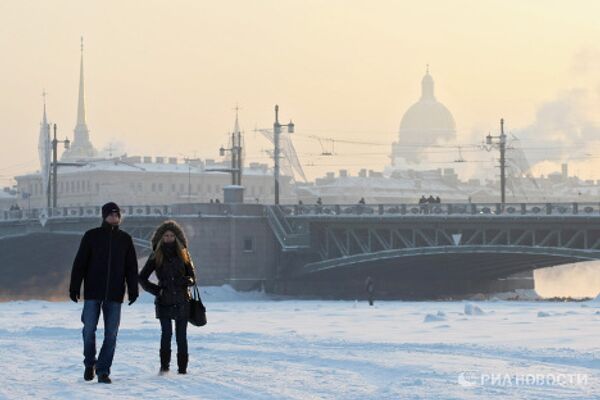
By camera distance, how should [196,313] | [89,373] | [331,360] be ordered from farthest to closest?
1. [331,360]
2. [196,313]
3. [89,373]

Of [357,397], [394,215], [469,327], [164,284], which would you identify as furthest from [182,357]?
[394,215]

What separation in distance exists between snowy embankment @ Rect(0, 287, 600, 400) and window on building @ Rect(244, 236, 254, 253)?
38.2 meters

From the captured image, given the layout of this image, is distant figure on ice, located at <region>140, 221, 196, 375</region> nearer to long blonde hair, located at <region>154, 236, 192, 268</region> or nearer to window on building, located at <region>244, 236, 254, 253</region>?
long blonde hair, located at <region>154, 236, 192, 268</region>

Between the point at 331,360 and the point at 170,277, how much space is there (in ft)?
9.09

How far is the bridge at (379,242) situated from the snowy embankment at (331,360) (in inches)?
1200

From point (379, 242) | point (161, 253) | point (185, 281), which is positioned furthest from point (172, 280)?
point (379, 242)

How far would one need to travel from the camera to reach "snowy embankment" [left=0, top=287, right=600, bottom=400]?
591 inches

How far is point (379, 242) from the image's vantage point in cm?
6662

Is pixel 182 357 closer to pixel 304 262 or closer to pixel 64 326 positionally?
pixel 64 326

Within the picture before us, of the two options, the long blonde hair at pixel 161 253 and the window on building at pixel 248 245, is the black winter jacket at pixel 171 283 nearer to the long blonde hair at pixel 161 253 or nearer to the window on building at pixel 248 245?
the long blonde hair at pixel 161 253

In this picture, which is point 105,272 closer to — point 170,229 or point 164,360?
point 170,229

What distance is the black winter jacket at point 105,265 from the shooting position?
1623cm

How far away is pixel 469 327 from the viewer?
27.2 m

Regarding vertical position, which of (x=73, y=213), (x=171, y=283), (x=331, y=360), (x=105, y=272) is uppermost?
(x=73, y=213)
